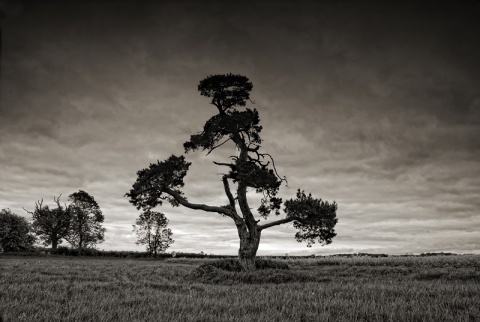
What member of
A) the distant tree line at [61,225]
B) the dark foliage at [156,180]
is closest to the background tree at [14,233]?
the distant tree line at [61,225]

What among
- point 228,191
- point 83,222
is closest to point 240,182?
point 228,191

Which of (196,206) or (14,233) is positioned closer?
(196,206)

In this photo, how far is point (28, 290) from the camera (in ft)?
39.6

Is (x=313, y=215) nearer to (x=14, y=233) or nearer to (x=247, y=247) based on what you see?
(x=247, y=247)

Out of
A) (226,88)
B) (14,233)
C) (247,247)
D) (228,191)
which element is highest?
(226,88)

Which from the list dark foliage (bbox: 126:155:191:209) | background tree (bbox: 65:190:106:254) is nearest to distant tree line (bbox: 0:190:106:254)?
background tree (bbox: 65:190:106:254)

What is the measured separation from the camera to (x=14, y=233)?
209ft

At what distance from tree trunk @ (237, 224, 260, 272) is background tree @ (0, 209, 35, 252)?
55.8m

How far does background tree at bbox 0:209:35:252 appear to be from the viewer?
2473 inches

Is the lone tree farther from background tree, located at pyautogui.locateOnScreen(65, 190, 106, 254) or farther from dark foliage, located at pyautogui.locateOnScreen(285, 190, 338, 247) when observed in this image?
background tree, located at pyautogui.locateOnScreen(65, 190, 106, 254)

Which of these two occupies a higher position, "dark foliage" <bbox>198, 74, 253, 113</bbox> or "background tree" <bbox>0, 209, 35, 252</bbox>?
"dark foliage" <bbox>198, 74, 253, 113</bbox>

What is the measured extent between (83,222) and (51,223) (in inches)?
241

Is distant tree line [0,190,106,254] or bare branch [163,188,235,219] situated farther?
distant tree line [0,190,106,254]

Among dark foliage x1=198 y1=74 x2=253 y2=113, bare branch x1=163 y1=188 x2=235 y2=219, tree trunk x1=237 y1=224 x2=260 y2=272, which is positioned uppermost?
dark foliage x1=198 y1=74 x2=253 y2=113
